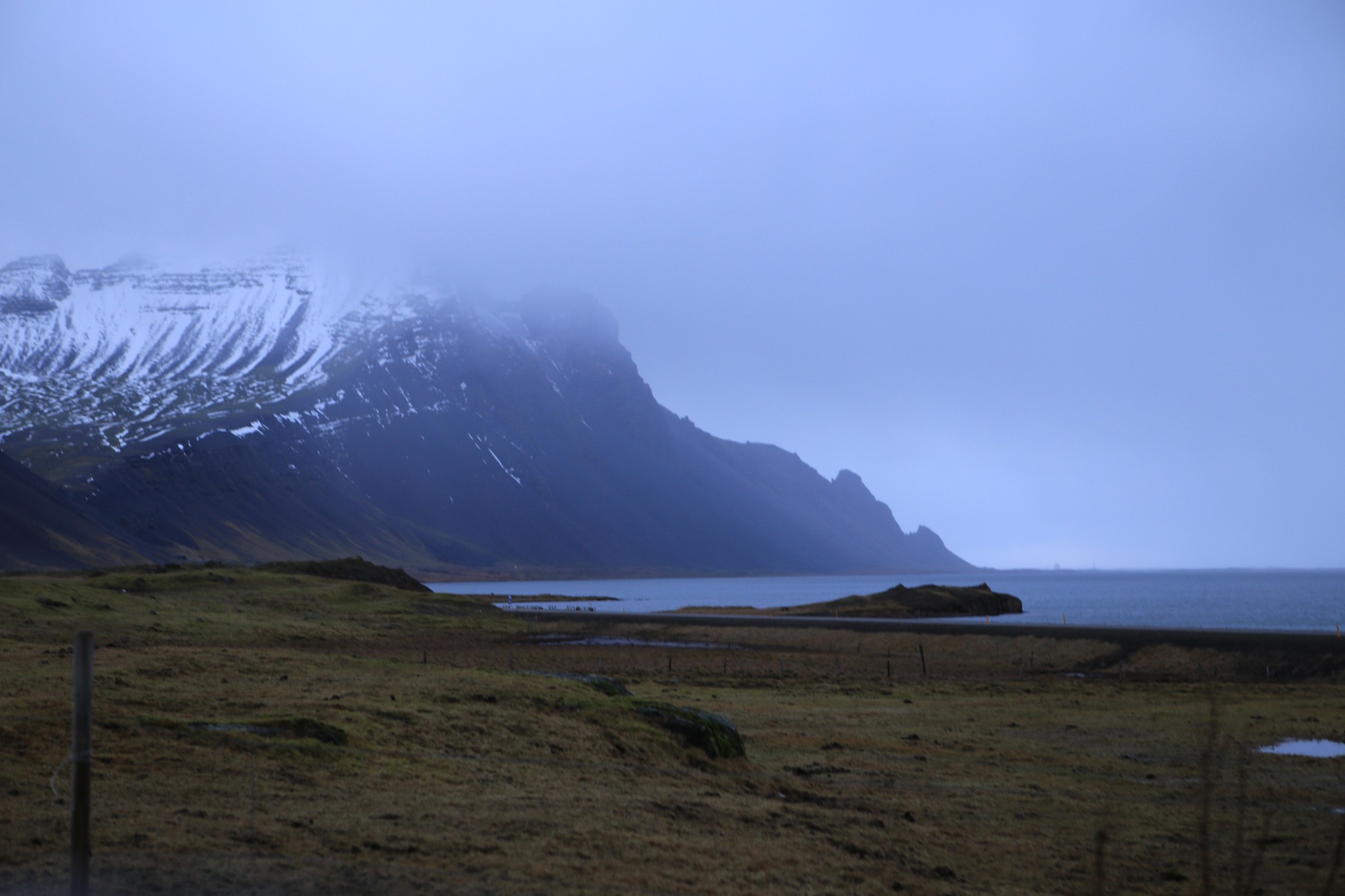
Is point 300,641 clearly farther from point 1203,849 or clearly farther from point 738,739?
point 1203,849

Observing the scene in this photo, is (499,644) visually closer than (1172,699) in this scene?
No

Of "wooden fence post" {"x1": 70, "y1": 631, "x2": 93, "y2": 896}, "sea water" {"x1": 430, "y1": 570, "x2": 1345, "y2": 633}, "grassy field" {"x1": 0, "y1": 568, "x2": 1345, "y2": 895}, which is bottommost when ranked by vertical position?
"sea water" {"x1": 430, "y1": 570, "x2": 1345, "y2": 633}

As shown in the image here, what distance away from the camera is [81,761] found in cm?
684

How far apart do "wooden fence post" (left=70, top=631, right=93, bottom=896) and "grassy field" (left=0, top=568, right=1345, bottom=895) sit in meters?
2.62

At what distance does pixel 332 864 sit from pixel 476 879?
1428mm

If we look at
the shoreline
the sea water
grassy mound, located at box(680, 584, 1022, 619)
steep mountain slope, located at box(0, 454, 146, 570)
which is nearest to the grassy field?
the shoreline

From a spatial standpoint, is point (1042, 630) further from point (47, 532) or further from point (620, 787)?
point (47, 532)

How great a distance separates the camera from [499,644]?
195 feet

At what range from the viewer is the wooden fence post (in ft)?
21.9

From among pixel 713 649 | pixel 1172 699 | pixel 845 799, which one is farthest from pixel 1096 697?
pixel 713 649

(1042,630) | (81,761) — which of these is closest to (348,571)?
(1042,630)

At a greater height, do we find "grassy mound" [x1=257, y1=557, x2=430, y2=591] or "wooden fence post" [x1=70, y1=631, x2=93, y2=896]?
"wooden fence post" [x1=70, y1=631, x2=93, y2=896]

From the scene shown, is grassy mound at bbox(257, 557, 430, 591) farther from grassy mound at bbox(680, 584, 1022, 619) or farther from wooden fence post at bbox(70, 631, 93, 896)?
wooden fence post at bbox(70, 631, 93, 896)

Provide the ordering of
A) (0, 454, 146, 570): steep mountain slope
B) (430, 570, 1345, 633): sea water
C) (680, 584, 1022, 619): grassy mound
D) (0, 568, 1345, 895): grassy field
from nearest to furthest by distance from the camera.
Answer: (0, 568, 1345, 895): grassy field → (430, 570, 1345, 633): sea water → (680, 584, 1022, 619): grassy mound → (0, 454, 146, 570): steep mountain slope
